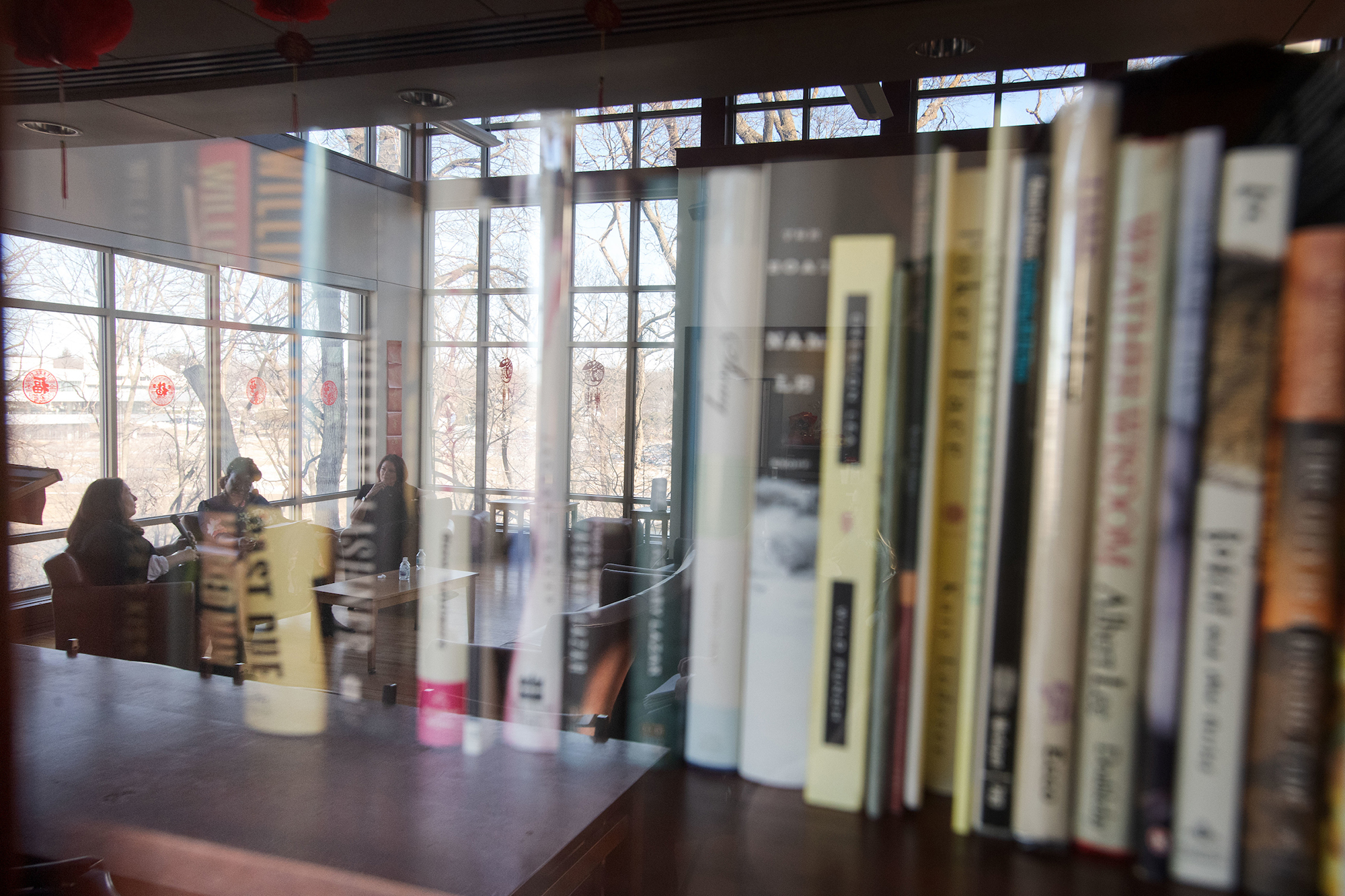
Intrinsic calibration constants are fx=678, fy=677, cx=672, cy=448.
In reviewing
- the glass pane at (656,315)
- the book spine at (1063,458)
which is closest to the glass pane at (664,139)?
the glass pane at (656,315)

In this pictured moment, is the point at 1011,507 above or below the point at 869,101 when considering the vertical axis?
below

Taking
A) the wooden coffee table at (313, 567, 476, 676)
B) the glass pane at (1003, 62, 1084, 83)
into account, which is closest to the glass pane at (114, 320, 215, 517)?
the wooden coffee table at (313, 567, 476, 676)

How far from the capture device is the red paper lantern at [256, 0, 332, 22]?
2.45 feet

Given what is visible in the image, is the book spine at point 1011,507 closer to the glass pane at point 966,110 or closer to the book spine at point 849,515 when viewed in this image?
the book spine at point 849,515

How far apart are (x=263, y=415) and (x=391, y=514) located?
0.19 m

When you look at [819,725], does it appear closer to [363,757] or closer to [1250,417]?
[1250,417]

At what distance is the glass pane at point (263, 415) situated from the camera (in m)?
0.70

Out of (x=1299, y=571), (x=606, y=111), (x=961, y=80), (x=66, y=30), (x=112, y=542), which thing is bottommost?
(x=112, y=542)

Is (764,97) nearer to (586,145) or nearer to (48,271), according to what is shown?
(586,145)

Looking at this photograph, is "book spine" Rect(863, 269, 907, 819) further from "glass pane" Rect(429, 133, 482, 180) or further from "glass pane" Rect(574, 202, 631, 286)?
"glass pane" Rect(429, 133, 482, 180)

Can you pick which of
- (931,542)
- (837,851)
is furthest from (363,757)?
(931,542)

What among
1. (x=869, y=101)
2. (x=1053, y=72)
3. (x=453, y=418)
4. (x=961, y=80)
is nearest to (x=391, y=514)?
(x=453, y=418)

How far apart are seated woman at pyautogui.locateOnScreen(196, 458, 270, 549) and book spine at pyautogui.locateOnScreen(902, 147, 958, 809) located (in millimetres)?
667

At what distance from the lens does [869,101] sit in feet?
13.0
